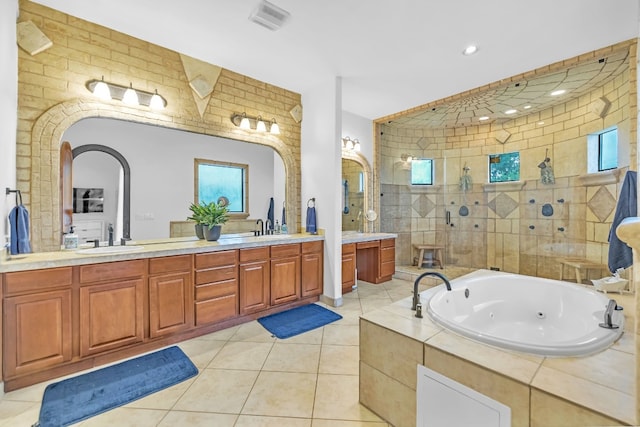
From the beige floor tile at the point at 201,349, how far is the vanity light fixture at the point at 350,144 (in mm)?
3319

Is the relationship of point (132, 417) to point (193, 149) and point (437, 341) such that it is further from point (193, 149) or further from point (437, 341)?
point (193, 149)

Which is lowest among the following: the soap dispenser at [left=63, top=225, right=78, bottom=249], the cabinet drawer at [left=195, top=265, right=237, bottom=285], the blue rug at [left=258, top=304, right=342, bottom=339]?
the blue rug at [left=258, top=304, right=342, bottom=339]

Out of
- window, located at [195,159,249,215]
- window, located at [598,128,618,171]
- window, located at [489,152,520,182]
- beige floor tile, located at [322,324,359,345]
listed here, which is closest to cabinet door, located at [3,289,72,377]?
window, located at [195,159,249,215]

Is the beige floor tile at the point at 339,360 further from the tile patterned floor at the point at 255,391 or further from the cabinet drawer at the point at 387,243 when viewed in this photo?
the cabinet drawer at the point at 387,243

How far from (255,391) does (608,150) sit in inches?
188

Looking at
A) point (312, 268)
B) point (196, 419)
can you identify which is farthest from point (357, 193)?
point (196, 419)

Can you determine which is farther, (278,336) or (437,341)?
(278,336)

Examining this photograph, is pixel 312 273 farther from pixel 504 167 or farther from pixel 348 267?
pixel 504 167

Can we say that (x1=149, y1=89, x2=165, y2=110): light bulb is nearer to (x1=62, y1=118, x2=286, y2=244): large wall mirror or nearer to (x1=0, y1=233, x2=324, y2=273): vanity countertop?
(x1=62, y1=118, x2=286, y2=244): large wall mirror

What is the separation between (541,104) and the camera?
13.6 feet

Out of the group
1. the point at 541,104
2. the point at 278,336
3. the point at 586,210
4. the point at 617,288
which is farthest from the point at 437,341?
the point at 541,104

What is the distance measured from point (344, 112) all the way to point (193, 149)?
2.51 meters

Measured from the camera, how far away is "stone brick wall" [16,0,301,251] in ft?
7.39

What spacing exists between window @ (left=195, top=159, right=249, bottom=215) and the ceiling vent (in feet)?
5.29
